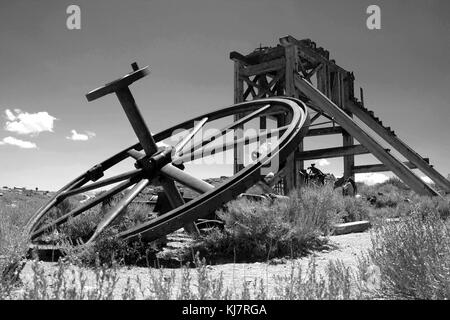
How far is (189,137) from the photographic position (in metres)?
4.65

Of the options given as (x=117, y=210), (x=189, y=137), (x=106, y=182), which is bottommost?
(x=117, y=210)

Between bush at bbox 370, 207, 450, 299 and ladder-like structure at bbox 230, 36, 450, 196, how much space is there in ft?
15.7

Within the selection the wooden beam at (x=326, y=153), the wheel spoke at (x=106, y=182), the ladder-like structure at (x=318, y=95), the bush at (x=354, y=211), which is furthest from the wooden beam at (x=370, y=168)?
the wheel spoke at (x=106, y=182)

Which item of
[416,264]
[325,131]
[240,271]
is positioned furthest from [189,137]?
[325,131]

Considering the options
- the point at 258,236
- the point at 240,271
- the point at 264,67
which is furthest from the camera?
the point at 264,67

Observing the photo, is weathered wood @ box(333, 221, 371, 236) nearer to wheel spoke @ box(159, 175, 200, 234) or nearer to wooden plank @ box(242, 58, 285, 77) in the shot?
wheel spoke @ box(159, 175, 200, 234)

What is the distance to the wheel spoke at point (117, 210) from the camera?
3180 millimetres

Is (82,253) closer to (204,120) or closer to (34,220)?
(34,220)

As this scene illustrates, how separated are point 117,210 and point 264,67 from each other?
23.7ft

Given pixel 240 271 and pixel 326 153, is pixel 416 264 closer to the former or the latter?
pixel 240 271

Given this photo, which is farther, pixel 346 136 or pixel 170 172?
pixel 346 136

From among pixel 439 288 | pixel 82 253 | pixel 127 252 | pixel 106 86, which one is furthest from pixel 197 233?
pixel 439 288
